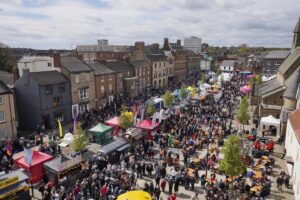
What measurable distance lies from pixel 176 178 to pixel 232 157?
14.0 feet

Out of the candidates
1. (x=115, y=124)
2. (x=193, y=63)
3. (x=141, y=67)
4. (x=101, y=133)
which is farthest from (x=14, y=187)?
(x=193, y=63)

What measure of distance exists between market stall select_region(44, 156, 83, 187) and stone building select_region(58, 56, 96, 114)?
1904cm

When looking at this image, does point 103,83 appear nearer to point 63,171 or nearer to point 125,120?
point 125,120

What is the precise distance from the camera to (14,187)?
15188 millimetres

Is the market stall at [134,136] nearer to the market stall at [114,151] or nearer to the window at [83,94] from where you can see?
the market stall at [114,151]

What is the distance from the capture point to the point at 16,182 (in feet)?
50.4

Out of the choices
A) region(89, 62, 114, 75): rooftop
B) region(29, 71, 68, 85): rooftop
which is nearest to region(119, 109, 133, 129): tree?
region(29, 71, 68, 85): rooftop

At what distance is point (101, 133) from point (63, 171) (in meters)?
8.86

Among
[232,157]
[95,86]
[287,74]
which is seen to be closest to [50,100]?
[95,86]

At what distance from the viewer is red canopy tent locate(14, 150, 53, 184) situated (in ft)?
61.5

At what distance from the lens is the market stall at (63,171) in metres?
18.0

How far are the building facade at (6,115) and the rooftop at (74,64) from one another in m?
9.64

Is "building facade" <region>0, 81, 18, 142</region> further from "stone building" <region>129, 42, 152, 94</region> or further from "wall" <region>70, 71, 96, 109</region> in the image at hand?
"stone building" <region>129, 42, 152, 94</region>

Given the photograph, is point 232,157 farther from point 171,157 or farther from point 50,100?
point 50,100
